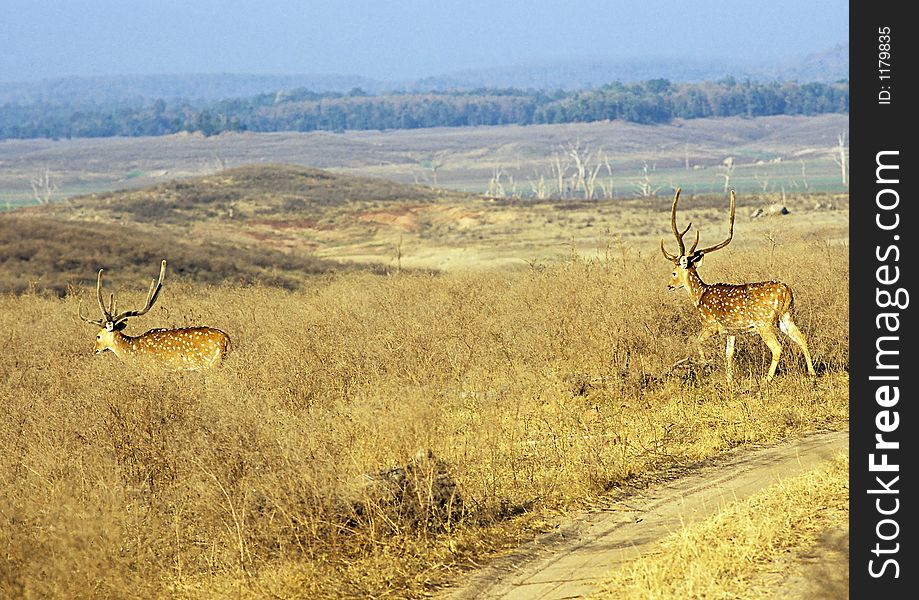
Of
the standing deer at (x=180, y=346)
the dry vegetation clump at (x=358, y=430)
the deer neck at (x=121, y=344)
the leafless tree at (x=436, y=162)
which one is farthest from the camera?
the leafless tree at (x=436, y=162)

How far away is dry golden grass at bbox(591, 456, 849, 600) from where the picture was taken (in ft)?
25.8

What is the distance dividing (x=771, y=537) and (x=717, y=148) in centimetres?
17246

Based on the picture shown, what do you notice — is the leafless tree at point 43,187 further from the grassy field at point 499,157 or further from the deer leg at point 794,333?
the deer leg at point 794,333

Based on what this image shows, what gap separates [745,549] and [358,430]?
301 cm

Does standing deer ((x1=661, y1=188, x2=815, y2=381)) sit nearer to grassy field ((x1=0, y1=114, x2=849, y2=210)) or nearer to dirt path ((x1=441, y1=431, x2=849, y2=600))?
dirt path ((x1=441, y1=431, x2=849, y2=600))

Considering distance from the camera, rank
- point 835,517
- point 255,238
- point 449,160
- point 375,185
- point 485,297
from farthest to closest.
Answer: point 449,160
point 375,185
point 255,238
point 485,297
point 835,517

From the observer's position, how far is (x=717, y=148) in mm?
176250

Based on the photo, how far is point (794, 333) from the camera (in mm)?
14188

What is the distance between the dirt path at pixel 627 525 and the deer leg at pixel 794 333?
1.87 metres

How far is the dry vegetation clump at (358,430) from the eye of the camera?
27.5ft

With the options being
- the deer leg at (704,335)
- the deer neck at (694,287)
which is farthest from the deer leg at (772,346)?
the deer neck at (694,287)

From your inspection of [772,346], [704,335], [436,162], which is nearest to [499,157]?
[436,162]

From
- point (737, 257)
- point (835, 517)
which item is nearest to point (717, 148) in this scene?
point (737, 257)
